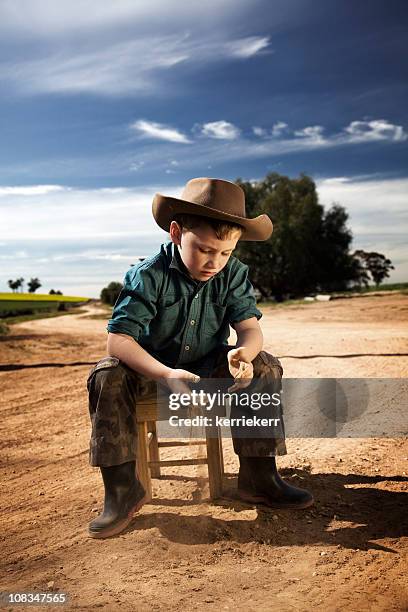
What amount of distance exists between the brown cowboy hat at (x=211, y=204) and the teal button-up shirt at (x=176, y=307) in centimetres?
20

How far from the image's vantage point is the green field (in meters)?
22.2


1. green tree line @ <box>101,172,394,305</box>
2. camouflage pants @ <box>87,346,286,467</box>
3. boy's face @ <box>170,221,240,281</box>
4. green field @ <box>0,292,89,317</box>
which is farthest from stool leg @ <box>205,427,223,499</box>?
green tree line @ <box>101,172,394,305</box>

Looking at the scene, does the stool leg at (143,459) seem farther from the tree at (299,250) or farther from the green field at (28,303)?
the tree at (299,250)

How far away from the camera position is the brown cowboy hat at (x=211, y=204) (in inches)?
118

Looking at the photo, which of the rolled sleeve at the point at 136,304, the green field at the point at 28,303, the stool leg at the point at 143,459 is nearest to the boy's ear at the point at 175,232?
the rolled sleeve at the point at 136,304

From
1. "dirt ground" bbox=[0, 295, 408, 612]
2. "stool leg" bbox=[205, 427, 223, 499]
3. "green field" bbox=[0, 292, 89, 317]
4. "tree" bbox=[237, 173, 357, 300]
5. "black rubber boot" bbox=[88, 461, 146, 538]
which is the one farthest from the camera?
"tree" bbox=[237, 173, 357, 300]

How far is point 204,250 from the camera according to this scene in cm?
299

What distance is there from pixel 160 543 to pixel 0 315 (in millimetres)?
19958

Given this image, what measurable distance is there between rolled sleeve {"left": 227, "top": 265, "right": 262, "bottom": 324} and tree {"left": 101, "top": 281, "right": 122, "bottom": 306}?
79.6ft

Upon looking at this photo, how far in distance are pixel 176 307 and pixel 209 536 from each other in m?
1.11

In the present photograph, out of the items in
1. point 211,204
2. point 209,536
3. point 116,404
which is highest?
point 211,204

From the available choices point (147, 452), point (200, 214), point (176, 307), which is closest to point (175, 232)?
point (200, 214)

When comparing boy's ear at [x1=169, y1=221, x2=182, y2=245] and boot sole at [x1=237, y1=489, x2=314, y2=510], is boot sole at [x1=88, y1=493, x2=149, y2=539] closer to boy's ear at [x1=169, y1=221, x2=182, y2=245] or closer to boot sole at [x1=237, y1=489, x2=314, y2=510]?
boot sole at [x1=237, y1=489, x2=314, y2=510]

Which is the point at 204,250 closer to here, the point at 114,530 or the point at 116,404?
the point at 116,404
